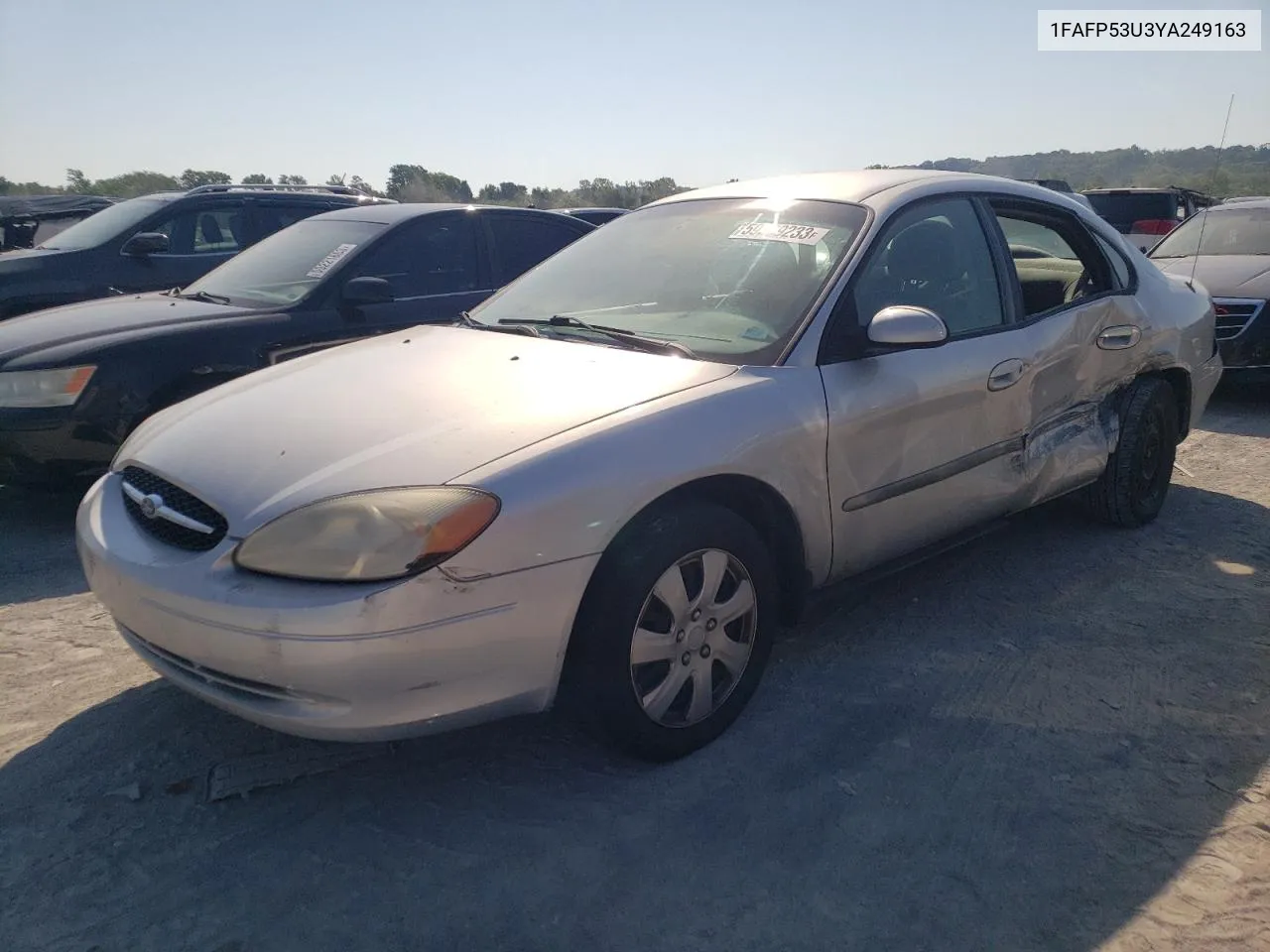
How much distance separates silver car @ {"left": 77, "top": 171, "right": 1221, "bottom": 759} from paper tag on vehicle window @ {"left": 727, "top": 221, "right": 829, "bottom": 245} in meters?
0.02

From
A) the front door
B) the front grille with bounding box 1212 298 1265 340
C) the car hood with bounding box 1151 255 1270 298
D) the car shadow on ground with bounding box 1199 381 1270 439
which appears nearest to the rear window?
the car hood with bounding box 1151 255 1270 298

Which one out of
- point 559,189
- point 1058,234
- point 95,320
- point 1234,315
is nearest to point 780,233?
point 1058,234

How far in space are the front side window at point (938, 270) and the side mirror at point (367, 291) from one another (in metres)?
→ 2.75

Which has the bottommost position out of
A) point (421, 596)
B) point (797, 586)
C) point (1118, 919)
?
point (1118, 919)

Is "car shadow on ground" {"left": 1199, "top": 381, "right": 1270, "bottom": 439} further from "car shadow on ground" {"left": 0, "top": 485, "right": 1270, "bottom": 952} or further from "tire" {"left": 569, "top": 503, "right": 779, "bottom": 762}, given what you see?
"tire" {"left": 569, "top": 503, "right": 779, "bottom": 762}

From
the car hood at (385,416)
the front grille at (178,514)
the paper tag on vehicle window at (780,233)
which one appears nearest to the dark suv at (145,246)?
the car hood at (385,416)

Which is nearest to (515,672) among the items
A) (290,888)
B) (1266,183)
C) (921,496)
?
(290,888)

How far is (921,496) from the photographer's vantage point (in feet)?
11.4

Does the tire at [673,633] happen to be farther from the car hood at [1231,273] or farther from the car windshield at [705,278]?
the car hood at [1231,273]

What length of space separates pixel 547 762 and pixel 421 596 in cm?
82

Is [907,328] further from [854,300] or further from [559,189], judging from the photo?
[559,189]

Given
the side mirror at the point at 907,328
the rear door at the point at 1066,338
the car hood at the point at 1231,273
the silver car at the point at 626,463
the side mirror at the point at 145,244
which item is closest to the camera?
the silver car at the point at 626,463

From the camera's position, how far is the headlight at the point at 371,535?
2320 millimetres

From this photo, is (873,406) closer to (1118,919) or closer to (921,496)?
(921,496)
